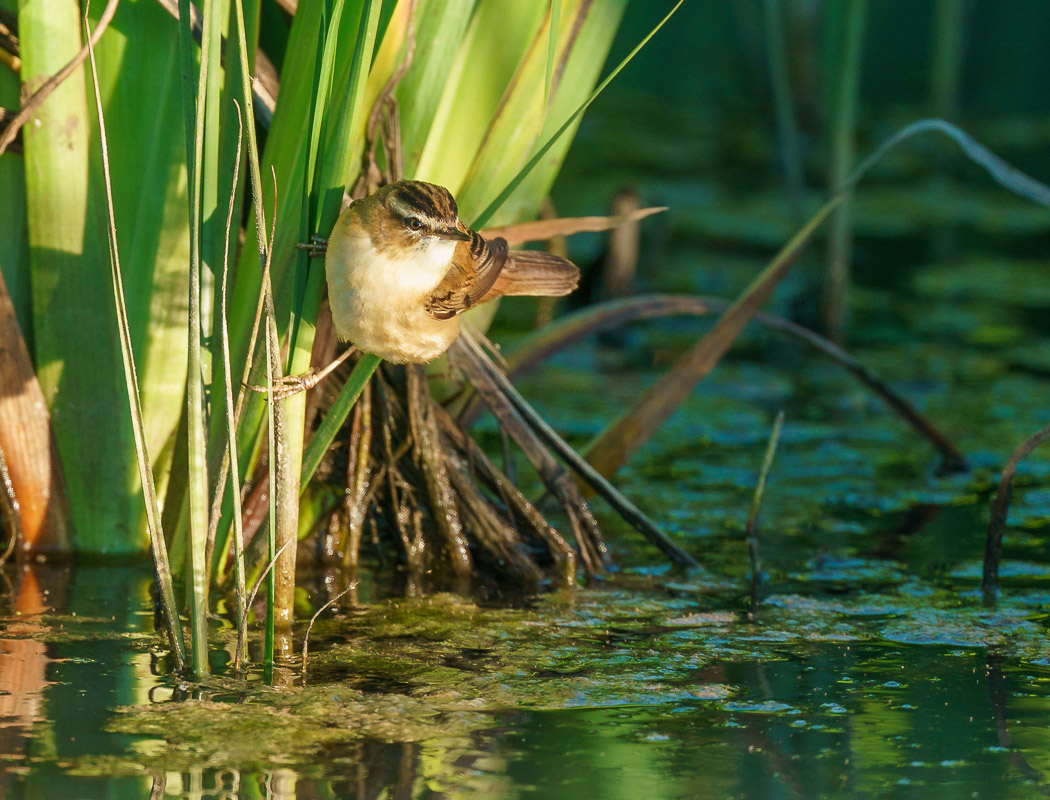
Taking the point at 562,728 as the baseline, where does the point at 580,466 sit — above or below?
above

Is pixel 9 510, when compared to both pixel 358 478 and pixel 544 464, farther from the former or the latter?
pixel 544 464

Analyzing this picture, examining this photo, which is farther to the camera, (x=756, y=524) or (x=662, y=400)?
(x=756, y=524)

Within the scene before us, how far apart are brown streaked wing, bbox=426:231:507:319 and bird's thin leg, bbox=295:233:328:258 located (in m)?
0.29

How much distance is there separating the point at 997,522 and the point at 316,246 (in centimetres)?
203

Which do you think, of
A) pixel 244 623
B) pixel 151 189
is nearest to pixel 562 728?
pixel 244 623

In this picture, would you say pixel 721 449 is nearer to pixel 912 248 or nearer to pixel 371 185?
pixel 371 185

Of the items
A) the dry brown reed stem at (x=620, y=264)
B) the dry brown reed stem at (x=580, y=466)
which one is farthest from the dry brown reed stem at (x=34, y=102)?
the dry brown reed stem at (x=620, y=264)

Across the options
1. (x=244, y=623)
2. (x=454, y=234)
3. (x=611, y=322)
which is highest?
(x=454, y=234)

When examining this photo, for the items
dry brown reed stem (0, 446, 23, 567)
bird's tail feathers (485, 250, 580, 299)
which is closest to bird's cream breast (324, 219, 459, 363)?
bird's tail feathers (485, 250, 580, 299)

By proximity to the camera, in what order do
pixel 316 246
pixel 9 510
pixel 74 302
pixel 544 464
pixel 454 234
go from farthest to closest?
pixel 544 464, pixel 9 510, pixel 74 302, pixel 454 234, pixel 316 246

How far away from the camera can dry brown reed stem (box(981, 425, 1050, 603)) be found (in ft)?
11.2

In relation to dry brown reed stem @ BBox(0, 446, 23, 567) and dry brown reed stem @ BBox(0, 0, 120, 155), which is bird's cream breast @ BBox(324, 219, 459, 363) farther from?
dry brown reed stem @ BBox(0, 446, 23, 567)

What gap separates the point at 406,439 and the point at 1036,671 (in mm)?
1712

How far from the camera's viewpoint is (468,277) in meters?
3.09
